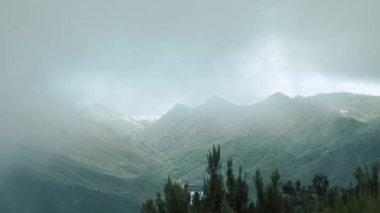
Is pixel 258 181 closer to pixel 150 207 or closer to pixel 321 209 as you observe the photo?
pixel 321 209

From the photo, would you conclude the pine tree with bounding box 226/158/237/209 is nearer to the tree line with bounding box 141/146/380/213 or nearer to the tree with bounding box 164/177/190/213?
the tree line with bounding box 141/146/380/213

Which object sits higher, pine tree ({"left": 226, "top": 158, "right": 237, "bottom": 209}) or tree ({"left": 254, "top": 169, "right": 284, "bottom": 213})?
pine tree ({"left": 226, "top": 158, "right": 237, "bottom": 209})

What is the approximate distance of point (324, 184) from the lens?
84.8 meters

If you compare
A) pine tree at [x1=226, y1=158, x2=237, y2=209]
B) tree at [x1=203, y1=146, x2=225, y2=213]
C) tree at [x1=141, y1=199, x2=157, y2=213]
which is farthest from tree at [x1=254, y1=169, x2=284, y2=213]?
tree at [x1=141, y1=199, x2=157, y2=213]

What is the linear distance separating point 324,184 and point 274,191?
72092 millimetres

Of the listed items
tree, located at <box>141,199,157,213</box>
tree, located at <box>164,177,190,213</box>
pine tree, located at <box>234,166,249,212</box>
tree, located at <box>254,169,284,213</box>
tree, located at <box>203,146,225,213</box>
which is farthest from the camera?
tree, located at <box>141,199,157,213</box>

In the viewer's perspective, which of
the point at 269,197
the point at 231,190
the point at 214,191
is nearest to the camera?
the point at 269,197

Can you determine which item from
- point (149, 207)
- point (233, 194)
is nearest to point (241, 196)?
point (233, 194)

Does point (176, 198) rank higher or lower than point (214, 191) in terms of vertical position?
lower

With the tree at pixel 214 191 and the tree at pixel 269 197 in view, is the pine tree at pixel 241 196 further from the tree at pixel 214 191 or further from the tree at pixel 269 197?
the tree at pixel 269 197

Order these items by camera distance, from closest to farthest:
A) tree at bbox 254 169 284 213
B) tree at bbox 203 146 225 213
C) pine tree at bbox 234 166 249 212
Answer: tree at bbox 254 169 284 213, pine tree at bbox 234 166 249 212, tree at bbox 203 146 225 213

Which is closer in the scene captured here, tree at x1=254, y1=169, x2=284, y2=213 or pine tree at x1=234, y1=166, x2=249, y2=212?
tree at x1=254, y1=169, x2=284, y2=213

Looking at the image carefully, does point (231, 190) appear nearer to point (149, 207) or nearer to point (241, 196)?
point (241, 196)

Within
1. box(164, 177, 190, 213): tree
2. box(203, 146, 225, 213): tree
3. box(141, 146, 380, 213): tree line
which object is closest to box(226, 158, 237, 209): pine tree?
box(141, 146, 380, 213): tree line
